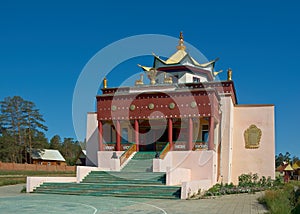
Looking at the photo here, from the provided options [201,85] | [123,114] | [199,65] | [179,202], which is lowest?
[179,202]

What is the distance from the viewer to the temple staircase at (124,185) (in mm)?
16891

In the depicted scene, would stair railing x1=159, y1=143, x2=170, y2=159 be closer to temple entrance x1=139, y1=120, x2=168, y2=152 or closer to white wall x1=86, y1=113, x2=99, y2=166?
temple entrance x1=139, y1=120, x2=168, y2=152

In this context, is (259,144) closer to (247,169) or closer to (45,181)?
(247,169)

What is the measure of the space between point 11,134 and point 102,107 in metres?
33.3

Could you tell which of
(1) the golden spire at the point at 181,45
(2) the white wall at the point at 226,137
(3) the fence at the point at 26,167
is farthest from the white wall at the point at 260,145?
(3) the fence at the point at 26,167

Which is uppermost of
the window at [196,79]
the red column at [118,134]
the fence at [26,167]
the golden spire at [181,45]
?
the golden spire at [181,45]

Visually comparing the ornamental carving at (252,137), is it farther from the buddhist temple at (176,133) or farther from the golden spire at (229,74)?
the golden spire at (229,74)

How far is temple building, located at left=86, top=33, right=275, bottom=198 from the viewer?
2303cm

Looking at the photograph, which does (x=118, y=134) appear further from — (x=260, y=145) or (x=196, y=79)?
(x=260, y=145)

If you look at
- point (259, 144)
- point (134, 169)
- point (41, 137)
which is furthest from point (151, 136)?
point (41, 137)

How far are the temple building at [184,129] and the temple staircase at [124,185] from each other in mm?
1127

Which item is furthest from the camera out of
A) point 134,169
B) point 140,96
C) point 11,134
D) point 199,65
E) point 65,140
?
point 65,140

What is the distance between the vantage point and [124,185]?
18359 millimetres

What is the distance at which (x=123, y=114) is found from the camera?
24797 mm
